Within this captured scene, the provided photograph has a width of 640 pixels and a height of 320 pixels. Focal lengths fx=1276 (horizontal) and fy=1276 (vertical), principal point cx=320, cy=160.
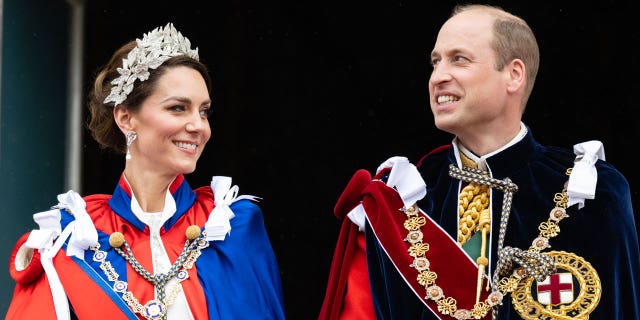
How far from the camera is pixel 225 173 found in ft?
22.2

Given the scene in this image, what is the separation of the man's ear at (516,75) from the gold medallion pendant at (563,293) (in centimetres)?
55

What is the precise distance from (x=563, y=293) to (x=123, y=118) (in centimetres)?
164

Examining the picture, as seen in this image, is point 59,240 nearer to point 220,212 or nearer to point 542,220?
point 220,212

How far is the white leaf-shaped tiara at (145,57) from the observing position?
4422mm

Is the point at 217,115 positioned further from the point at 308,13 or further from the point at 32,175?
the point at 32,175

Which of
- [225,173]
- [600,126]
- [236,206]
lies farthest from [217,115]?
[236,206]

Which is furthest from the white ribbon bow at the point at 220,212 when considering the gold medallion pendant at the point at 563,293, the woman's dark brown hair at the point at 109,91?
the gold medallion pendant at the point at 563,293

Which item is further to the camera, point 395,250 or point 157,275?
point 157,275

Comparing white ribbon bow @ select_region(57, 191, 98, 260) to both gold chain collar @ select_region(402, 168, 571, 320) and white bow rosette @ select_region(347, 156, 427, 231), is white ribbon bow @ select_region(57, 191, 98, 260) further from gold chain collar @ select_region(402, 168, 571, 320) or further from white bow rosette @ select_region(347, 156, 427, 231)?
gold chain collar @ select_region(402, 168, 571, 320)

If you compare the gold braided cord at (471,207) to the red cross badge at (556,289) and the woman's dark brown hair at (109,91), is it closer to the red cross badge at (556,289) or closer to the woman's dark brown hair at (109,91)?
the red cross badge at (556,289)

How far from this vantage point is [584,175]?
3.95 metres

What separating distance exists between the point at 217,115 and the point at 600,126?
202 centimetres

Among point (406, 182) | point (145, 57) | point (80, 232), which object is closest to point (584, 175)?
point (406, 182)

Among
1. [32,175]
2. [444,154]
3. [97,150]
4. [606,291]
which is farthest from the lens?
[97,150]
